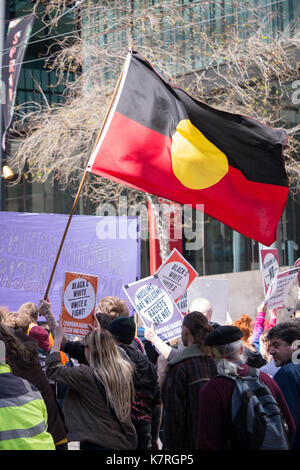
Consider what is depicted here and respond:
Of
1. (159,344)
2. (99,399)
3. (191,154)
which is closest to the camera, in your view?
(99,399)

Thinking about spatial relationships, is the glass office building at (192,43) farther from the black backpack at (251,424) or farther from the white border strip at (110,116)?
the black backpack at (251,424)

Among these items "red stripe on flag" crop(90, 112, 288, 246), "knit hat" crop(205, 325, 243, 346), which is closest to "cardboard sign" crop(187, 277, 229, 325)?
"red stripe on flag" crop(90, 112, 288, 246)

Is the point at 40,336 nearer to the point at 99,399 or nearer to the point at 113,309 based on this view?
the point at 113,309

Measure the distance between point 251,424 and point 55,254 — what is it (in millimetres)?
6122

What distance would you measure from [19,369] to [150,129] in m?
2.80

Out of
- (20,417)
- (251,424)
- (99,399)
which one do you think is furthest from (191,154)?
(20,417)

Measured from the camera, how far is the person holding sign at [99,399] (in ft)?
15.5

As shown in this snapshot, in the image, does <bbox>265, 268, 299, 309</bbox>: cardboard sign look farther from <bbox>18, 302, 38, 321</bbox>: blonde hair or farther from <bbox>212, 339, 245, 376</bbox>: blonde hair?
<bbox>212, 339, 245, 376</bbox>: blonde hair

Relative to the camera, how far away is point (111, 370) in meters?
4.76

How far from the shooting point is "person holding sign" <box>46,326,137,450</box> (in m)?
4.71

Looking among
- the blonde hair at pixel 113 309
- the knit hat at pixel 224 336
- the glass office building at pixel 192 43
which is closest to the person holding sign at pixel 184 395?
the knit hat at pixel 224 336

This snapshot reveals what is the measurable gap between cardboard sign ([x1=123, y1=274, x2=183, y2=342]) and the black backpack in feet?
8.72

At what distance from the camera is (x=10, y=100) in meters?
12.6
